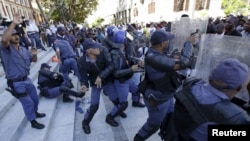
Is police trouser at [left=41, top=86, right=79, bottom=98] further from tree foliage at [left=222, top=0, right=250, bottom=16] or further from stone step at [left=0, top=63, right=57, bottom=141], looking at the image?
tree foliage at [left=222, top=0, right=250, bottom=16]

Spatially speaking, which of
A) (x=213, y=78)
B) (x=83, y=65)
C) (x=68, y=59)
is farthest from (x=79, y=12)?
(x=213, y=78)

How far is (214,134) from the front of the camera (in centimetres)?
128

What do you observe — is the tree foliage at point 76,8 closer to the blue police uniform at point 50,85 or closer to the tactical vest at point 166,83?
the blue police uniform at point 50,85

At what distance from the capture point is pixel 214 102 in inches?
48.9

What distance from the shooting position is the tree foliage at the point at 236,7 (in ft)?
54.5

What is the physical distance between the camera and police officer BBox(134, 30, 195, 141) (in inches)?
81.4

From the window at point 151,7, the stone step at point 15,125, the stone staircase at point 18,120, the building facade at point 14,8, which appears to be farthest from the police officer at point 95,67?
the window at point 151,7

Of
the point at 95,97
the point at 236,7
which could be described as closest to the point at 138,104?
the point at 95,97

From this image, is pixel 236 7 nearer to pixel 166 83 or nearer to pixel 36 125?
pixel 166 83

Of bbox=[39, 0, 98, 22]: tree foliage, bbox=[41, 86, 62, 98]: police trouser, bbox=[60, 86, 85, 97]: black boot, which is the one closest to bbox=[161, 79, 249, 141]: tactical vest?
bbox=[60, 86, 85, 97]: black boot

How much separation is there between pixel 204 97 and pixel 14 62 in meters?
2.82

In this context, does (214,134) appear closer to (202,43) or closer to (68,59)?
(202,43)

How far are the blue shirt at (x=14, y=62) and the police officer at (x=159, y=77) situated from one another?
6.68ft

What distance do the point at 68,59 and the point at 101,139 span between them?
2588 mm
